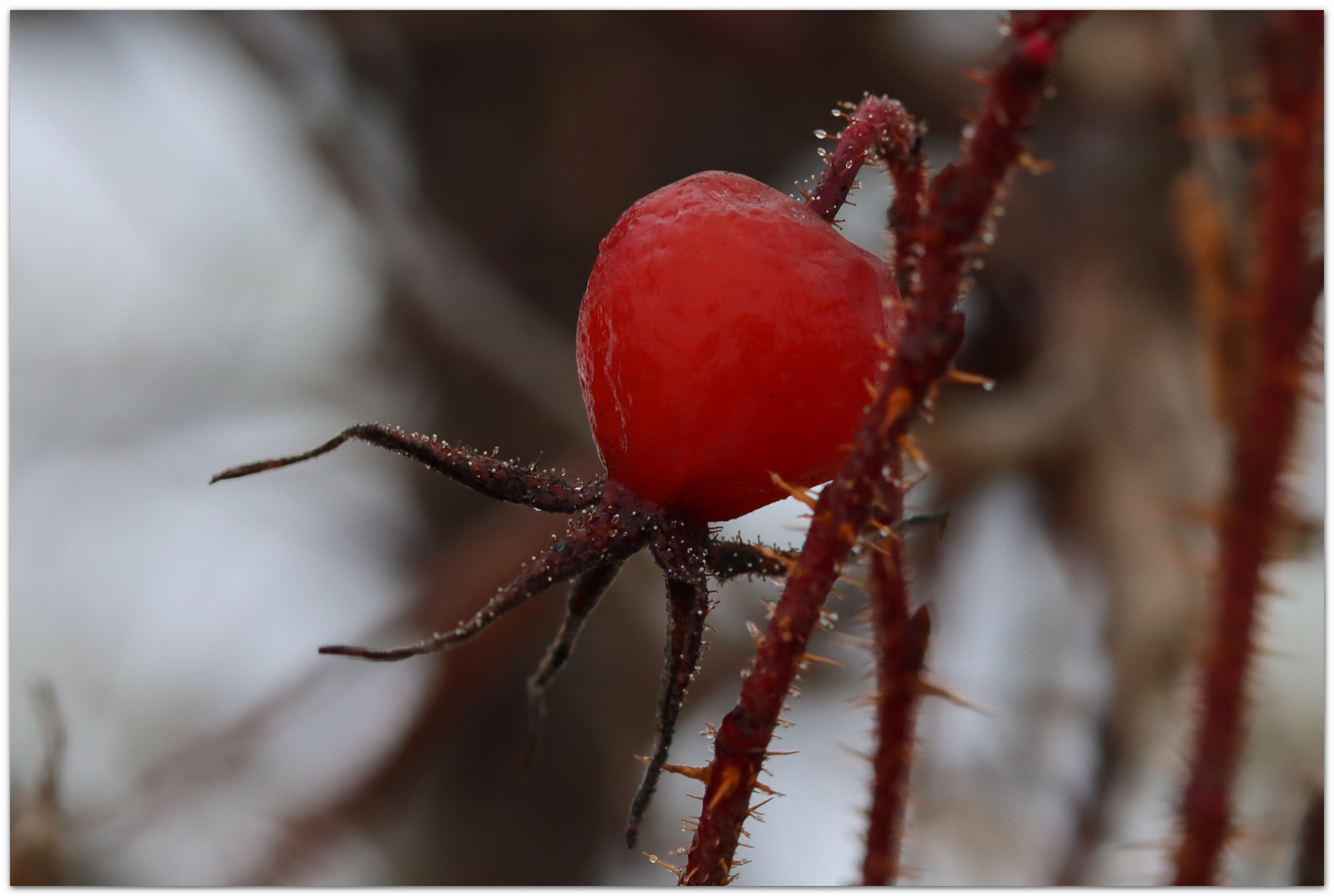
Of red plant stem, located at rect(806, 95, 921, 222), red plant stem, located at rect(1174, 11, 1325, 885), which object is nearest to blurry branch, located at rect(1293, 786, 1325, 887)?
red plant stem, located at rect(1174, 11, 1325, 885)

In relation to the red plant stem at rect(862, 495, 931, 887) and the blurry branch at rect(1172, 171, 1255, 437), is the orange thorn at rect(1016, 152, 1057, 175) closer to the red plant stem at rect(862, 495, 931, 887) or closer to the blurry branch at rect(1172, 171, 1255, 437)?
the red plant stem at rect(862, 495, 931, 887)

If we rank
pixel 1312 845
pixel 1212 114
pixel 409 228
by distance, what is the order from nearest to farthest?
1. pixel 1312 845
2. pixel 1212 114
3. pixel 409 228

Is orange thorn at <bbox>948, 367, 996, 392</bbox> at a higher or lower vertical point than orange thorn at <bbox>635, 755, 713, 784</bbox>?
higher

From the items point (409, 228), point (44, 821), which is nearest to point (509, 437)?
point (409, 228)

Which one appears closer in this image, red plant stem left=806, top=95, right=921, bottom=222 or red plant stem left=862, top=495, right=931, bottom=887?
red plant stem left=806, top=95, right=921, bottom=222

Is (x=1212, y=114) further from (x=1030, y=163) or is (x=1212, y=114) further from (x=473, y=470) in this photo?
(x=473, y=470)

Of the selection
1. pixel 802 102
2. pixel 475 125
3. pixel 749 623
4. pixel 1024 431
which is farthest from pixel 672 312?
pixel 475 125

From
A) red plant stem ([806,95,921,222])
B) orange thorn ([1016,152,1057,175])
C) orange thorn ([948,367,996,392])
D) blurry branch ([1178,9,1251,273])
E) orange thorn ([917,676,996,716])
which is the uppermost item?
blurry branch ([1178,9,1251,273])
